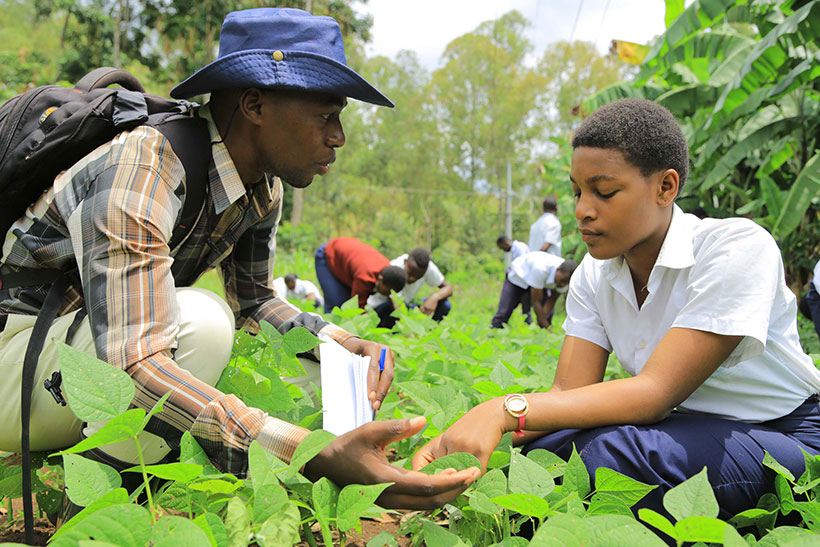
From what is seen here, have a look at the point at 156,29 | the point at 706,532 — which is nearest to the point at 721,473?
the point at 706,532

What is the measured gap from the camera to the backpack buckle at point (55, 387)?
149 cm

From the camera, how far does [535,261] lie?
7.18 meters

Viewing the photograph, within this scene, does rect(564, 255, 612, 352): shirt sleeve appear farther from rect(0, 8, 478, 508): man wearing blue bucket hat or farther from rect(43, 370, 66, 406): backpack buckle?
rect(43, 370, 66, 406): backpack buckle

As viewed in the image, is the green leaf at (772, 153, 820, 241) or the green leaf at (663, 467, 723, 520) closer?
the green leaf at (663, 467, 723, 520)

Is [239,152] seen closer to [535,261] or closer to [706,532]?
[706,532]

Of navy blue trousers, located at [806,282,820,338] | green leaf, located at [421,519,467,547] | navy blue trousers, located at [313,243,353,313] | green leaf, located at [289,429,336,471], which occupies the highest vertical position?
green leaf, located at [289,429,336,471]

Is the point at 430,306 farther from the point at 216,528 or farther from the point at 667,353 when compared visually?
the point at 216,528

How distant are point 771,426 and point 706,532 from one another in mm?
766

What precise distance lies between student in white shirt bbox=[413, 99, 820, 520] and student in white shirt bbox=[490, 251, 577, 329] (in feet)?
17.5

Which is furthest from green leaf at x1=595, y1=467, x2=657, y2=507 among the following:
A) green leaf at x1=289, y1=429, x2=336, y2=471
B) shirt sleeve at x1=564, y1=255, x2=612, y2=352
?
shirt sleeve at x1=564, y1=255, x2=612, y2=352

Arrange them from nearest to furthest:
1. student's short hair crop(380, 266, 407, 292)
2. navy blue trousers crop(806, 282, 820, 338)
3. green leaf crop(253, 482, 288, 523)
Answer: green leaf crop(253, 482, 288, 523), navy blue trousers crop(806, 282, 820, 338), student's short hair crop(380, 266, 407, 292)

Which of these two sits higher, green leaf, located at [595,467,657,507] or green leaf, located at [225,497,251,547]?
green leaf, located at [595,467,657,507]

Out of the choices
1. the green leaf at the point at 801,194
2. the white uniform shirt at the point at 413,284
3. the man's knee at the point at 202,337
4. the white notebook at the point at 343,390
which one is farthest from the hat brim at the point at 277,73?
the green leaf at the point at 801,194

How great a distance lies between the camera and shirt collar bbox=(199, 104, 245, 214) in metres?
1.74
